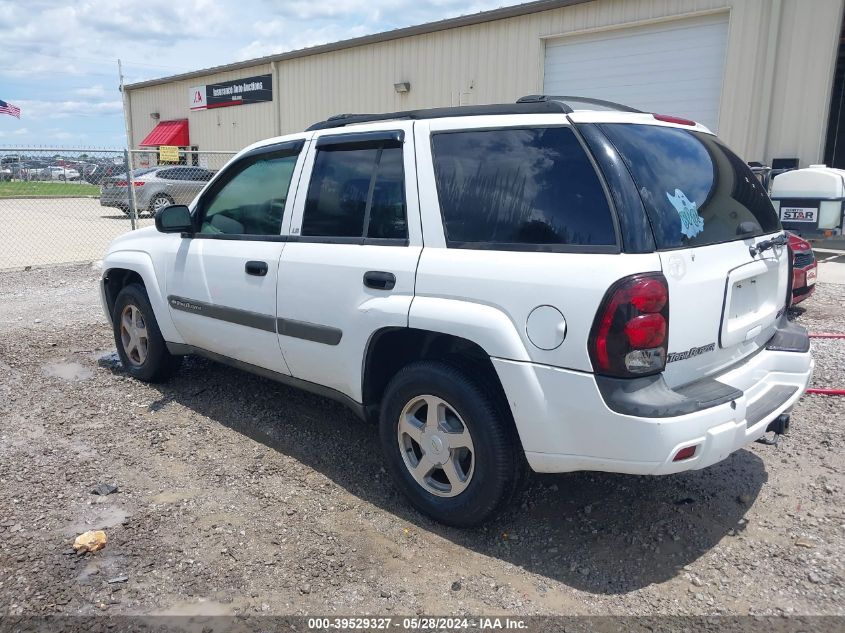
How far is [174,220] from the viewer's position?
178 inches

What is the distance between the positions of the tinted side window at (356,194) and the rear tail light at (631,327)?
1151 millimetres

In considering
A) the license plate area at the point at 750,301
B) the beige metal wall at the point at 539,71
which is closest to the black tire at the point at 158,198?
the beige metal wall at the point at 539,71

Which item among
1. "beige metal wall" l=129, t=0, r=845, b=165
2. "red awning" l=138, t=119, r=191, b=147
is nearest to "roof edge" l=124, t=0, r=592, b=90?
"beige metal wall" l=129, t=0, r=845, b=165

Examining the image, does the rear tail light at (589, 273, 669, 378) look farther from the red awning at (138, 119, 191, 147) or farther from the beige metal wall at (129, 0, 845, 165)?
the red awning at (138, 119, 191, 147)

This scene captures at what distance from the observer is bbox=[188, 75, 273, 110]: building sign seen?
23000mm

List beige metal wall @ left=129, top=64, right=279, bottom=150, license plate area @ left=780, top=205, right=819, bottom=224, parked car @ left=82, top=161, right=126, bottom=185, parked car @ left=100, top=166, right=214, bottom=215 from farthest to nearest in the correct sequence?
1. beige metal wall @ left=129, top=64, right=279, bottom=150
2. parked car @ left=100, top=166, right=214, bottom=215
3. parked car @ left=82, top=161, right=126, bottom=185
4. license plate area @ left=780, top=205, right=819, bottom=224

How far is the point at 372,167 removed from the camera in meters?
3.59

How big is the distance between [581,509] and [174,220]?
10.2 ft

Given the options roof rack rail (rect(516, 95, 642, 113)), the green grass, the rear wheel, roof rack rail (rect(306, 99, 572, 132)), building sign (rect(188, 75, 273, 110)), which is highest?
building sign (rect(188, 75, 273, 110))

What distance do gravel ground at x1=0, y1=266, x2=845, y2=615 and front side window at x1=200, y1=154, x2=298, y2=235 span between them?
51.1 inches

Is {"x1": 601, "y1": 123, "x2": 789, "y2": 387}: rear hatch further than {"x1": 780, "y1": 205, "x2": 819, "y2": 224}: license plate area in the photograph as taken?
No

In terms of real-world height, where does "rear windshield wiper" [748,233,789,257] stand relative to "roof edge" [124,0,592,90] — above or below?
below

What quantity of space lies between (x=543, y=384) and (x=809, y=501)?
182 centimetres

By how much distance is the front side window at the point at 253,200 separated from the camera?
161 inches
